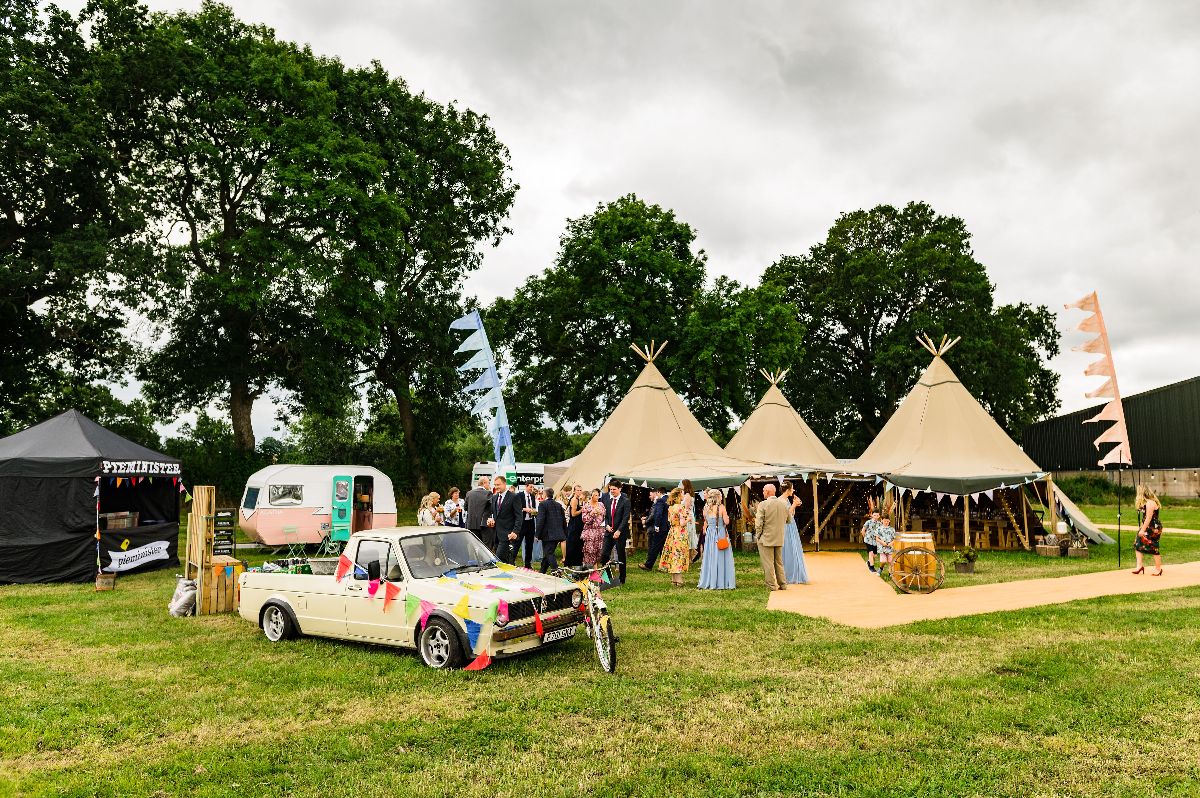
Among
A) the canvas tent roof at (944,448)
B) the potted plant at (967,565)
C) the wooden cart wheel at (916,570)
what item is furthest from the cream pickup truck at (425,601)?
the canvas tent roof at (944,448)

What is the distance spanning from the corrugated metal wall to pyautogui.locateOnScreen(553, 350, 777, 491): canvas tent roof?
2778 centimetres

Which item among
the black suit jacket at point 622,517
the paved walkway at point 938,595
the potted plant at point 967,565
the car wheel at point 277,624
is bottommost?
the paved walkway at point 938,595

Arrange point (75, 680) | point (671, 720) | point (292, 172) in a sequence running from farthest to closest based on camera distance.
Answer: point (292, 172) < point (75, 680) < point (671, 720)

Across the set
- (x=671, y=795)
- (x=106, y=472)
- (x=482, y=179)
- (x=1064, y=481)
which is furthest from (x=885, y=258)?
(x=671, y=795)

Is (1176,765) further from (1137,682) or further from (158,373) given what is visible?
(158,373)

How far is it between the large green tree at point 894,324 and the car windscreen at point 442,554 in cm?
3036

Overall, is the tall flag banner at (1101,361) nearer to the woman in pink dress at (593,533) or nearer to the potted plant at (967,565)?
the potted plant at (967,565)

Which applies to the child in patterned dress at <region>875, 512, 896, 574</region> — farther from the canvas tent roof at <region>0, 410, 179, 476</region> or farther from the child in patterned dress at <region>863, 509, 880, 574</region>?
the canvas tent roof at <region>0, 410, 179, 476</region>

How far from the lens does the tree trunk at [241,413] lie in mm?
27953

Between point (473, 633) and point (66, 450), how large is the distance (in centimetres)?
1236

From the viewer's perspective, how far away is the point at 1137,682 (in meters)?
6.89

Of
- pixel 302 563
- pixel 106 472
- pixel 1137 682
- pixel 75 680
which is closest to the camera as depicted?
pixel 1137 682

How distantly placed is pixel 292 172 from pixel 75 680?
19.1 metres

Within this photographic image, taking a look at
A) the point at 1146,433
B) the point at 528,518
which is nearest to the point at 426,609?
the point at 528,518
